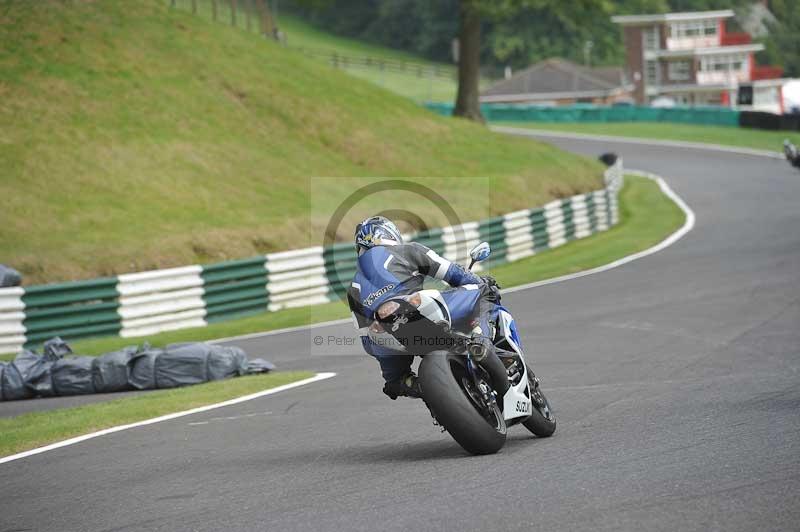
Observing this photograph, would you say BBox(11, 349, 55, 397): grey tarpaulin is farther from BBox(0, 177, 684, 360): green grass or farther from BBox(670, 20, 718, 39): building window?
BBox(670, 20, 718, 39): building window

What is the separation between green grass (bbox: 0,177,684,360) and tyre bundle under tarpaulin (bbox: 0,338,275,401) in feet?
11.4

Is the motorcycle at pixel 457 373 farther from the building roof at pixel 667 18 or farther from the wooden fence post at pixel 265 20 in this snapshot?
the building roof at pixel 667 18

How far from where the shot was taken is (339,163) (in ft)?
104

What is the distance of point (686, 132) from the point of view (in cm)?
5881

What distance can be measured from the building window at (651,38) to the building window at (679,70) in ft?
7.12

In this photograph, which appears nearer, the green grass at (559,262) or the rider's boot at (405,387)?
the rider's boot at (405,387)

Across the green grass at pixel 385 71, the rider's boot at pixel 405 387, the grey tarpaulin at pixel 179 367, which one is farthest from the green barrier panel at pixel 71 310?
the green grass at pixel 385 71

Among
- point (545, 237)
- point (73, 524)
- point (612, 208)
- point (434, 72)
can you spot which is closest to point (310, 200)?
point (545, 237)

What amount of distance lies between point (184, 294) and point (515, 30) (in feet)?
313

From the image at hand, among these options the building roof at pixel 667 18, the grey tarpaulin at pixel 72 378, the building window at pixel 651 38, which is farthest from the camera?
the building window at pixel 651 38

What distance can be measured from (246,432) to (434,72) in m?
96.1

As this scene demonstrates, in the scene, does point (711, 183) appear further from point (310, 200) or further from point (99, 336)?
point (99, 336)

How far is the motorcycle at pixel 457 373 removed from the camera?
721 centimetres

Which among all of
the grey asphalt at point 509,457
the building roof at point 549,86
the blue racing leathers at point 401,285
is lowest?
the grey asphalt at point 509,457
